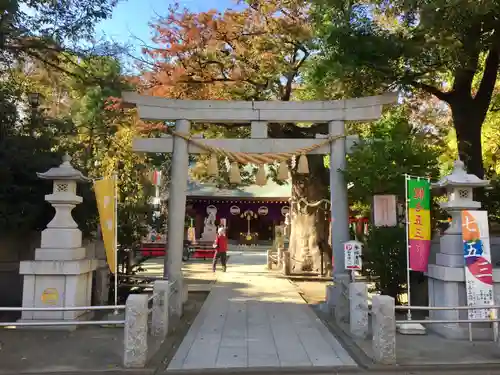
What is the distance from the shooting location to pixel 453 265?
7.45 metres

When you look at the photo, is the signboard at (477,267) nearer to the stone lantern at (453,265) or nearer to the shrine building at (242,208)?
the stone lantern at (453,265)

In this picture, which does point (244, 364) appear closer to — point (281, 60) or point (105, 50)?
point (105, 50)

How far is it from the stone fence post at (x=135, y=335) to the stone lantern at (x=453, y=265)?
5.02 metres

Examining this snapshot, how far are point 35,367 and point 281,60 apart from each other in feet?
36.9

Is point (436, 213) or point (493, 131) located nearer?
point (436, 213)

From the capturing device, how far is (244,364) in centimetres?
584

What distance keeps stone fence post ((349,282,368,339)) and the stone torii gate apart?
2.09m

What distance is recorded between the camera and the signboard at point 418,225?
7.99 metres

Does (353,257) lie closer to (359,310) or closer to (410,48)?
(359,310)

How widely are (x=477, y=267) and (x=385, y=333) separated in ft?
8.11

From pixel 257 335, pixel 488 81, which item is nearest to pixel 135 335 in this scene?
pixel 257 335

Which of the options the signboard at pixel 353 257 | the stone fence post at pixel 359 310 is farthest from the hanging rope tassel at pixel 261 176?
the stone fence post at pixel 359 310

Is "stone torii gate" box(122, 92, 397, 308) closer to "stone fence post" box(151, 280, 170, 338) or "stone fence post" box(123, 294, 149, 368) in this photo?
"stone fence post" box(151, 280, 170, 338)

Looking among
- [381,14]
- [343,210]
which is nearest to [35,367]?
[343,210]
